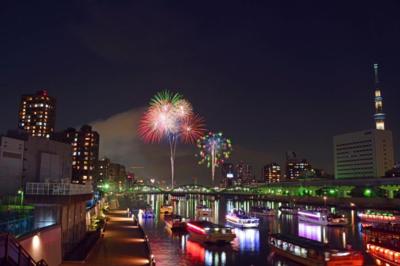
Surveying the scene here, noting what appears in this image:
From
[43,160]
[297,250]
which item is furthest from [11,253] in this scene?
[297,250]

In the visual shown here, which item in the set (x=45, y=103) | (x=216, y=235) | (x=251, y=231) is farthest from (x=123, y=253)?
(x=45, y=103)

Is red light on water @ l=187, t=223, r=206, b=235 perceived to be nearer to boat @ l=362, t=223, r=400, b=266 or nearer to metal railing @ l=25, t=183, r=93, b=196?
boat @ l=362, t=223, r=400, b=266

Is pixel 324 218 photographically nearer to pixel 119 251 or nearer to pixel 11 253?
pixel 119 251

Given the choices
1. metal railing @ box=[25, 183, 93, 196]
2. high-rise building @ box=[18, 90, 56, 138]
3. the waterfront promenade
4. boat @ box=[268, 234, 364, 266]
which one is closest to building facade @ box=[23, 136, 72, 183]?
metal railing @ box=[25, 183, 93, 196]

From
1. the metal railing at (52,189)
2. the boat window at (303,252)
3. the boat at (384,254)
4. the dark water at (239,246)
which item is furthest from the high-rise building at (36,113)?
the boat at (384,254)

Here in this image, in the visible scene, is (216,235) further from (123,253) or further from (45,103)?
(45,103)

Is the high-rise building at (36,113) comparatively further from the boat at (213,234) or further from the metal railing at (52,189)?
the metal railing at (52,189)
